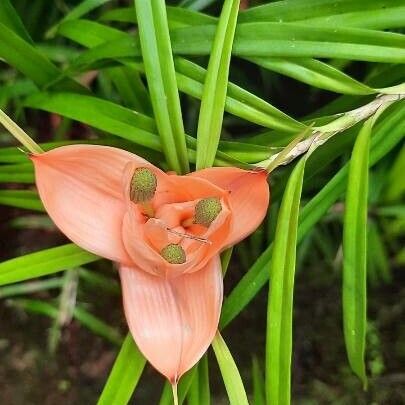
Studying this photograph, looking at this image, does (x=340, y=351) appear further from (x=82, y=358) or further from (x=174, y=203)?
(x=174, y=203)

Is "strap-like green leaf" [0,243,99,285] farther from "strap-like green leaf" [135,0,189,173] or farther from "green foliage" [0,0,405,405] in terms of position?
"strap-like green leaf" [135,0,189,173]

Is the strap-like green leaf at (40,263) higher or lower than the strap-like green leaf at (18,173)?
lower

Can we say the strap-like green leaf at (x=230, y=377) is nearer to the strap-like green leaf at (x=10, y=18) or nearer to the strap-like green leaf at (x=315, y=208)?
the strap-like green leaf at (x=315, y=208)

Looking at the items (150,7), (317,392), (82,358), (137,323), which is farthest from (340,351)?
(150,7)

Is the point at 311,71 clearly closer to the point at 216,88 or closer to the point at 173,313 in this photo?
the point at 216,88

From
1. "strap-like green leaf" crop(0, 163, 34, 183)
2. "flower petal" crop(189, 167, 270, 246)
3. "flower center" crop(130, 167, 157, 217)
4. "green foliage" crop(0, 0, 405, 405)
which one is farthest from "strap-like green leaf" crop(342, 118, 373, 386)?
"strap-like green leaf" crop(0, 163, 34, 183)

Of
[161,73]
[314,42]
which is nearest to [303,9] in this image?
[314,42]

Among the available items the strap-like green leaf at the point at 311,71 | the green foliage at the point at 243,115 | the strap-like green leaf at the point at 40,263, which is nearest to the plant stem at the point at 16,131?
the green foliage at the point at 243,115
